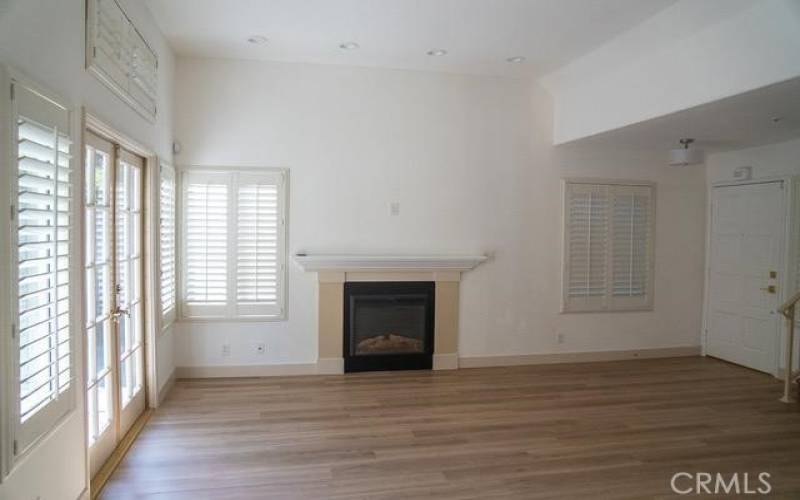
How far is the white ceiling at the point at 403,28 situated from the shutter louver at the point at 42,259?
6.37 ft

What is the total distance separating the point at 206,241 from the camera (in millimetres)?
4707

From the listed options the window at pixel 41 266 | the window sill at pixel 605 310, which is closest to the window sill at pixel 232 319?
the window at pixel 41 266

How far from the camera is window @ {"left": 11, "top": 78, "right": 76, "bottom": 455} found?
1.85 meters

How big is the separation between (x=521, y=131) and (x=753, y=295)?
3201mm

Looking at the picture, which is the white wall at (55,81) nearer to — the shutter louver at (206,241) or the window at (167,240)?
the window at (167,240)

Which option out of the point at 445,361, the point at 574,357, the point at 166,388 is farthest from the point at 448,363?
the point at 166,388

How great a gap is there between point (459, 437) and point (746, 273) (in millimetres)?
4145

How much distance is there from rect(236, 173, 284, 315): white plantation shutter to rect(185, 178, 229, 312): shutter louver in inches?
5.9

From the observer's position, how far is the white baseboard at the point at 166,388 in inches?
162

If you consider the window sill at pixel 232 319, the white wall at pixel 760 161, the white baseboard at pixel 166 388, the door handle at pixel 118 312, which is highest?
the white wall at pixel 760 161

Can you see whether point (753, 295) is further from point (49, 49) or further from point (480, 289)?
point (49, 49)

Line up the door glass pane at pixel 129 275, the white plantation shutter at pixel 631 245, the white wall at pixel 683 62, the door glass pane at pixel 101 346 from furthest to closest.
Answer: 1. the white plantation shutter at pixel 631 245
2. the door glass pane at pixel 129 275
3. the white wall at pixel 683 62
4. the door glass pane at pixel 101 346

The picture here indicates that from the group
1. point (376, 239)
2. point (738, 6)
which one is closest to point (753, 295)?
point (738, 6)

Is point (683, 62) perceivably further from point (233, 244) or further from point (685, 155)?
point (233, 244)
